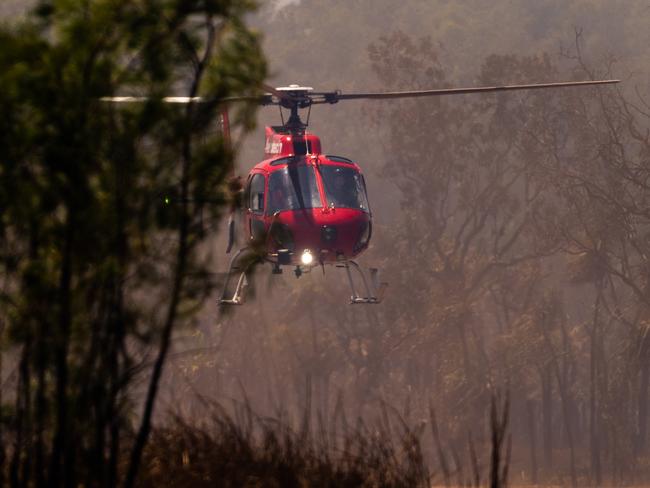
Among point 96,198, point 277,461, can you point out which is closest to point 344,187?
point 277,461

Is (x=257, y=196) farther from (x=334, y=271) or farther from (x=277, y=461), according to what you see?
(x=334, y=271)

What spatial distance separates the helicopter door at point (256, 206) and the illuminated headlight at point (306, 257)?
78 centimetres

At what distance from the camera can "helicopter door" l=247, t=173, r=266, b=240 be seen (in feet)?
61.6

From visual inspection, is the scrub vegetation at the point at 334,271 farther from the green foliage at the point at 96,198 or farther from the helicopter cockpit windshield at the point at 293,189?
the helicopter cockpit windshield at the point at 293,189

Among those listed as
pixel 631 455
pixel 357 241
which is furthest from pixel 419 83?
pixel 357 241

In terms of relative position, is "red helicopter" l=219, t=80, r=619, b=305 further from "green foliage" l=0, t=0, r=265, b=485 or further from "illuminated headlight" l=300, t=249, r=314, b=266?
"green foliage" l=0, t=0, r=265, b=485

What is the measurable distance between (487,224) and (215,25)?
2105 inches

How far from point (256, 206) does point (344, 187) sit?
136 cm

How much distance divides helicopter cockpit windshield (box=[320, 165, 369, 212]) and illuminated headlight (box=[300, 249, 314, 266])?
81 centimetres

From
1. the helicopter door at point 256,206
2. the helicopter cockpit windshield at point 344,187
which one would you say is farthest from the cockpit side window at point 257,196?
the helicopter cockpit windshield at point 344,187

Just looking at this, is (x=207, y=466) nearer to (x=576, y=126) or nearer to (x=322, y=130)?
(x=576, y=126)

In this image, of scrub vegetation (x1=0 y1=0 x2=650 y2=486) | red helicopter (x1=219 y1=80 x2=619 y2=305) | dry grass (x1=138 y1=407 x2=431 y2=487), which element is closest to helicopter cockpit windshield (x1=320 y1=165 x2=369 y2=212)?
red helicopter (x1=219 y1=80 x2=619 y2=305)

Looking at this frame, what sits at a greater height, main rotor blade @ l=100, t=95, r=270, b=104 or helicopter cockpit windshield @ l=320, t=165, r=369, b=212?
helicopter cockpit windshield @ l=320, t=165, r=369, b=212

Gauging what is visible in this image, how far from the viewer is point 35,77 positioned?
662 centimetres
